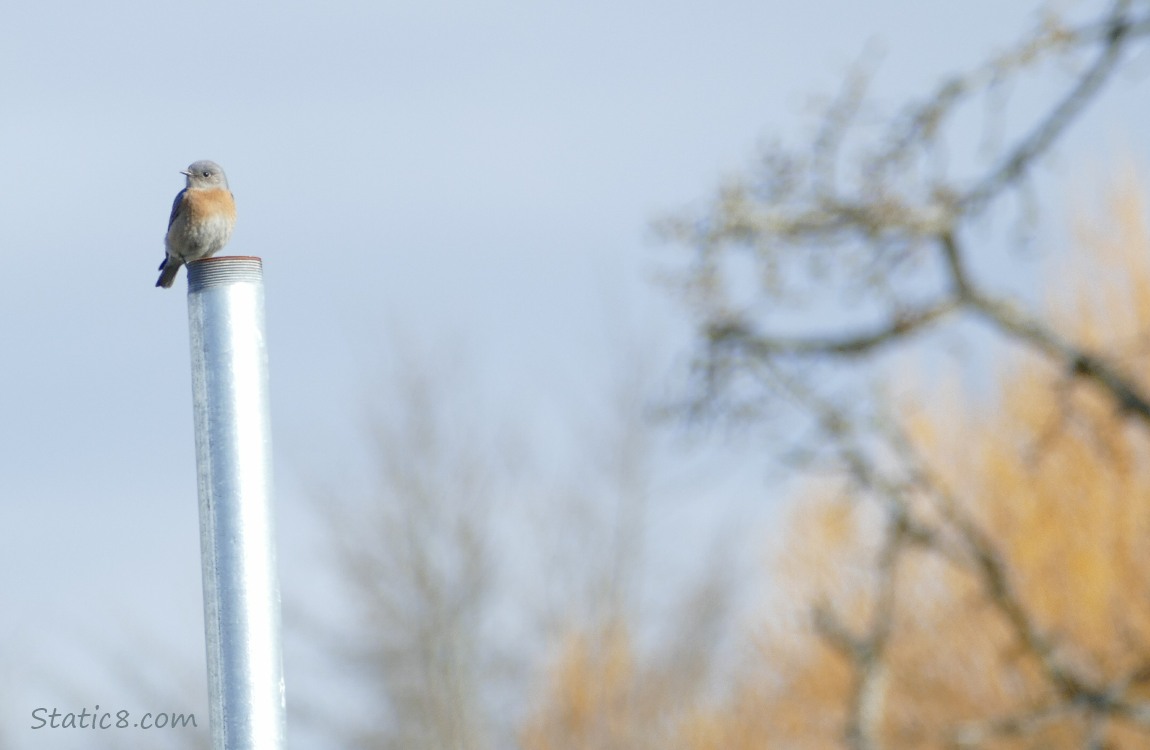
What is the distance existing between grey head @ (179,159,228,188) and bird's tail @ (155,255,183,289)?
0.62 feet

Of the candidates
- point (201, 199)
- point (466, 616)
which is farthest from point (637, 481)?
point (201, 199)

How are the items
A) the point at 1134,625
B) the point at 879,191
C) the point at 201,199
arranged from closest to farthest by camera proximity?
the point at 201,199
the point at 879,191
the point at 1134,625

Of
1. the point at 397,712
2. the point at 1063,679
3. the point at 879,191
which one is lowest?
the point at 397,712

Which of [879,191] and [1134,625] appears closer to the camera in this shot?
[879,191]

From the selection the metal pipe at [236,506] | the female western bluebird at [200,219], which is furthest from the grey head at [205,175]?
the metal pipe at [236,506]

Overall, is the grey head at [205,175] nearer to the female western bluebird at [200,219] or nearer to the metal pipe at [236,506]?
the female western bluebird at [200,219]

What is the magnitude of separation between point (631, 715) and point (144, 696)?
27.8ft

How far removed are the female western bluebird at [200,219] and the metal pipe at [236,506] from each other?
1.20ft

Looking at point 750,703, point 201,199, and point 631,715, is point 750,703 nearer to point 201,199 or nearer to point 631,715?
point 631,715

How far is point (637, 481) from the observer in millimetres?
25609

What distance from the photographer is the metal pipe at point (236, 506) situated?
3025 millimetres

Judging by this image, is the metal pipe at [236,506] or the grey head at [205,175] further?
the grey head at [205,175]

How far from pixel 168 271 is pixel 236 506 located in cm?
86

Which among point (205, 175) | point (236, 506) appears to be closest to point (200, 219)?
point (205, 175)
